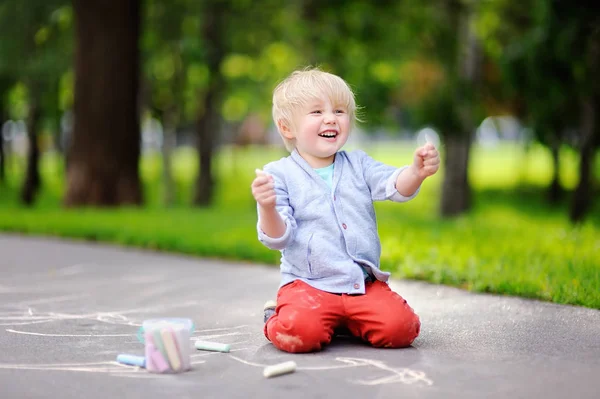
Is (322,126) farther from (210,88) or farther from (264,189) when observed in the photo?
(210,88)

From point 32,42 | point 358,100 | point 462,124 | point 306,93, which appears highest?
point 32,42


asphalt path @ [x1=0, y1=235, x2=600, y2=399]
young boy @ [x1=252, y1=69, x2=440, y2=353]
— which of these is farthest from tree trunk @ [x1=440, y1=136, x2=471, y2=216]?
young boy @ [x1=252, y1=69, x2=440, y2=353]

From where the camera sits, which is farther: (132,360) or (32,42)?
(32,42)

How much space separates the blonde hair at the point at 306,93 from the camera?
3873 mm

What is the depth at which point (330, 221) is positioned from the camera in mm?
3830

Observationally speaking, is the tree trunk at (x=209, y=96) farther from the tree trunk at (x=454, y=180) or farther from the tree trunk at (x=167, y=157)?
the tree trunk at (x=454, y=180)

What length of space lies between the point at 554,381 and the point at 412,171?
1.15 meters

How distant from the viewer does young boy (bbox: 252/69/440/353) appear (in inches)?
143

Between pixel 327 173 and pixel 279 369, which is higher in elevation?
pixel 327 173

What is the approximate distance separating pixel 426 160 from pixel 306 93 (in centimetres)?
65

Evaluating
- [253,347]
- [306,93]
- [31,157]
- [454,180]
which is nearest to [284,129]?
[306,93]

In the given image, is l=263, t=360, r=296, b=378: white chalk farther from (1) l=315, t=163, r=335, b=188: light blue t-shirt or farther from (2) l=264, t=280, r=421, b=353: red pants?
(1) l=315, t=163, r=335, b=188: light blue t-shirt

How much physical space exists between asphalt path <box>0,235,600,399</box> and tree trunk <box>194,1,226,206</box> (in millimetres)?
9807

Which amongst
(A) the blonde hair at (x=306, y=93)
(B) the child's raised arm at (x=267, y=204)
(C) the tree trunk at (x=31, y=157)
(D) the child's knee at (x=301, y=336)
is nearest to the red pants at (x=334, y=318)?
(D) the child's knee at (x=301, y=336)
